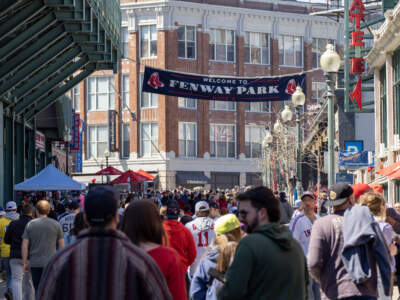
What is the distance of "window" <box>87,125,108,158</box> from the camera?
6228cm

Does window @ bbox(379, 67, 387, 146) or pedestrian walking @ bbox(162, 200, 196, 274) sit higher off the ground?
window @ bbox(379, 67, 387, 146)

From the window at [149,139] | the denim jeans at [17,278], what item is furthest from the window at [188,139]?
the denim jeans at [17,278]

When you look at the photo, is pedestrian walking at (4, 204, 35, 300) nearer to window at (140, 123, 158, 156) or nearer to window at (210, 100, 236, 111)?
window at (140, 123, 158, 156)

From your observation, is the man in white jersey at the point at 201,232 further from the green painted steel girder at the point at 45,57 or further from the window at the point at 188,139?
the window at the point at 188,139

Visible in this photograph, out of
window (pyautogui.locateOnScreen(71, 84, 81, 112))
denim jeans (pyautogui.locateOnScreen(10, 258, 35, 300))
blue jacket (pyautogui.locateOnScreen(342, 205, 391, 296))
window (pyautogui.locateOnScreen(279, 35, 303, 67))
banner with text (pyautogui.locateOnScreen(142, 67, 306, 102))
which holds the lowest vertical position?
denim jeans (pyautogui.locateOnScreen(10, 258, 35, 300))

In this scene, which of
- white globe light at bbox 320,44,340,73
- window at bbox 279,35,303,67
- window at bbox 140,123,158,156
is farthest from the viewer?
window at bbox 279,35,303,67

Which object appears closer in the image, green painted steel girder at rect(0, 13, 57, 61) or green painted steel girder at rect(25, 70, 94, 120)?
green painted steel girder at rect(0, 13, 57, 61)

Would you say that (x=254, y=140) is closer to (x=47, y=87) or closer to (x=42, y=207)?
(x=47, y=87)

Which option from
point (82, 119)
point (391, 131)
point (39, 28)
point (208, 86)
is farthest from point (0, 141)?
point (82, 119)

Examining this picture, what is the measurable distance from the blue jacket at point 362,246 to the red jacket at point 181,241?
102 inches

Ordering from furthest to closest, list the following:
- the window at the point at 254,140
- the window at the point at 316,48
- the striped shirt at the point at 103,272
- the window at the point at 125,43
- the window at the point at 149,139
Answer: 1. the window at the point at 316,48
2. the window at the point at 254,140
3. the window at the point at 125,43
4. the window at the point at 149,139
5. the striped shirt at the point at 103,272

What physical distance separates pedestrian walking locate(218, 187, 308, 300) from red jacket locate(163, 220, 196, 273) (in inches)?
147

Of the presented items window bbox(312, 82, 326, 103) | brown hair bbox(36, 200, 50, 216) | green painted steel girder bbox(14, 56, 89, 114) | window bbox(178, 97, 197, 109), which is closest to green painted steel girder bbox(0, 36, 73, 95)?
green painted steel girder bbox(14, 56, 89, 114)

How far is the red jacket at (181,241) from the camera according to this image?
29.0ft
